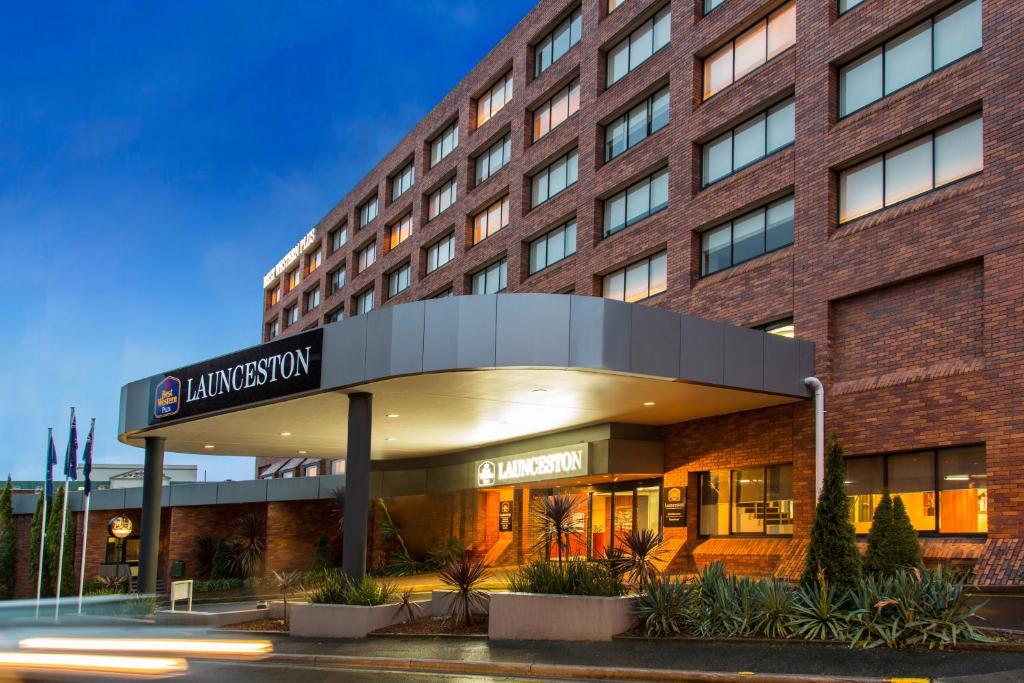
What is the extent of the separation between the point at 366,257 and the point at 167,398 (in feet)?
109

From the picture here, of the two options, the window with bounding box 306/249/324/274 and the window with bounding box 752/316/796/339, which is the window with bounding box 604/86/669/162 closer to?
the window with bounding box 752/316/796/339

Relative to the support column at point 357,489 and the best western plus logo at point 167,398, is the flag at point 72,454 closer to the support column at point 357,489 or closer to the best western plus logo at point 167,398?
the best western plus logo at point 167,398

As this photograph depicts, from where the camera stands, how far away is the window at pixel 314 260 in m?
69.7

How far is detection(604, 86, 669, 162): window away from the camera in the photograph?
3222 centimetres

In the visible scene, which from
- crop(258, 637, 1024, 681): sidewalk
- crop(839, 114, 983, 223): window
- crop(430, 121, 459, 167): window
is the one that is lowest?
crop(258, 637, 1024, 681): sidewalk

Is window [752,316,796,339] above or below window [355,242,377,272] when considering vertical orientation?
below

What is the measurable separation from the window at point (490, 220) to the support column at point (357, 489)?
20.1 meters

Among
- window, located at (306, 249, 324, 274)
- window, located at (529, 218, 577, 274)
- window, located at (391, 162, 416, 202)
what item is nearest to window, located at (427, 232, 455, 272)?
window, located at (391, 162, 416, 202)

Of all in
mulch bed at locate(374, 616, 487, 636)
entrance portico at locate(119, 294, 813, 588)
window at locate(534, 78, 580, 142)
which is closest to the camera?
mulch bed at locate(374, 616, 487, 636)

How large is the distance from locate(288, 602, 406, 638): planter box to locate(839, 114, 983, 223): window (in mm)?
14133

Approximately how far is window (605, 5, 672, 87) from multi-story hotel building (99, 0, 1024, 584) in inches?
3.3

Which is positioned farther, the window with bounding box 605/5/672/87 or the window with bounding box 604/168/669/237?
the window with bounding box 605/5/672/87

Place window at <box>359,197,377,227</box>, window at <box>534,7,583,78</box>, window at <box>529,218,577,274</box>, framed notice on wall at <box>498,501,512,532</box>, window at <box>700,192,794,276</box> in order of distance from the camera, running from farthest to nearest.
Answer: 1. window at <box>359,197,377,227</box>
2. framed notice on wall at <box>498,501,512,532</box>
3. window at <box>534,7,583,78</box>
4. window at <box>529,218,577,274</box>
5. window at <box>700,192,794,276</box>

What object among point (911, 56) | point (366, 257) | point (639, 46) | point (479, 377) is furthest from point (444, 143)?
point (479, 377)
